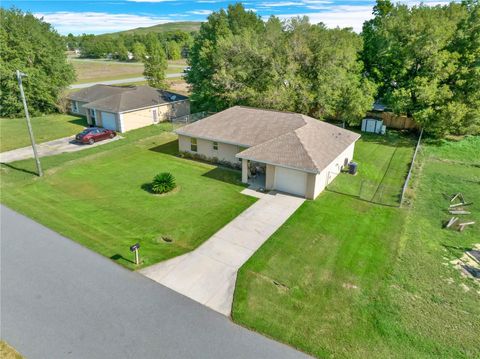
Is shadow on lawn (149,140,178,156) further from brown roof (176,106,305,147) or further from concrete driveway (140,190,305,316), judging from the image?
concrete driveway (140,190,305,316)

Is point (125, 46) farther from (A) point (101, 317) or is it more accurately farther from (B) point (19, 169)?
(A) point (101, 317)

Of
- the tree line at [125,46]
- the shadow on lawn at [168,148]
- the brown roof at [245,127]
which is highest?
the tree line at [125,46]

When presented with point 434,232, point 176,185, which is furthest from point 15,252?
point 434,232

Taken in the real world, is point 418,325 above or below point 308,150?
below

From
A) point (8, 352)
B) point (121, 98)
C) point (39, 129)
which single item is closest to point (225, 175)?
point (8, 352)

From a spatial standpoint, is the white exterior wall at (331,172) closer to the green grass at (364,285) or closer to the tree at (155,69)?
the green grass at (364,285)

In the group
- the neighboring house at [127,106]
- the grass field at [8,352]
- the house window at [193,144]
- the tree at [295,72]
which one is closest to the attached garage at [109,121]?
the neighboring house at [127,106]

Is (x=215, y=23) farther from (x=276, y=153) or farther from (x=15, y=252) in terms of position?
(x=15, y=252)
